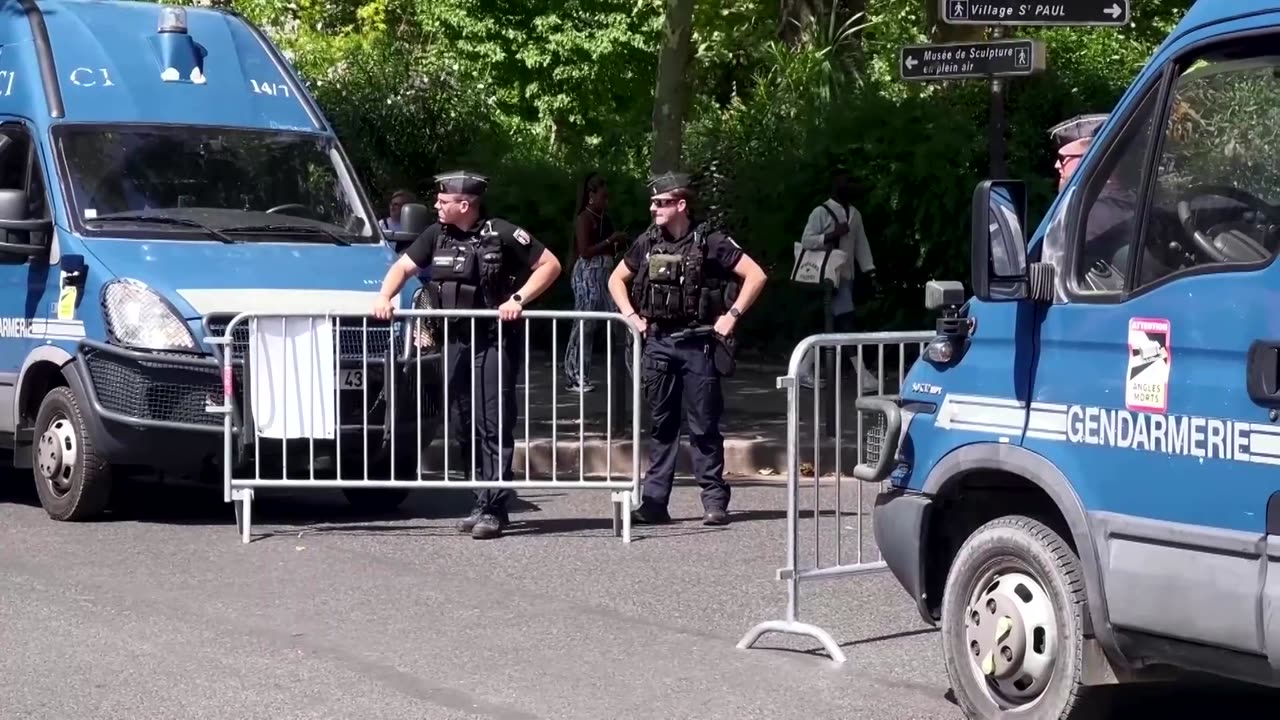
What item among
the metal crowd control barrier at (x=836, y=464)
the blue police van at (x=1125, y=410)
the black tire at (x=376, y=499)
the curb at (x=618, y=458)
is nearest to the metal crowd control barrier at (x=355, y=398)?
the black tire at (x=376, y=499)

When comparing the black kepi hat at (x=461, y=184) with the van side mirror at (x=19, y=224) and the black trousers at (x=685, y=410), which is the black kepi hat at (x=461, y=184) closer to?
the black trousers at (x=685, y=410)

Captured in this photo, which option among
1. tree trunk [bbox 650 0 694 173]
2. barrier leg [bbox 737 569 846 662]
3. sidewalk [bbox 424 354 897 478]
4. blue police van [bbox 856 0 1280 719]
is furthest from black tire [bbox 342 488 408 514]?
blue police van [bbox 856 0 1280 719]

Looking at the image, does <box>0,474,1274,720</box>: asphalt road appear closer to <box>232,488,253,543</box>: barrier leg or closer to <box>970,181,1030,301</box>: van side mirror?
<box>232,488,253,543</box>: barrier leg

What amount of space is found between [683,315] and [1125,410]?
475 centimetres

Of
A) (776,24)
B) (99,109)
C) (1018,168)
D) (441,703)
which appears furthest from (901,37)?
(441,703)

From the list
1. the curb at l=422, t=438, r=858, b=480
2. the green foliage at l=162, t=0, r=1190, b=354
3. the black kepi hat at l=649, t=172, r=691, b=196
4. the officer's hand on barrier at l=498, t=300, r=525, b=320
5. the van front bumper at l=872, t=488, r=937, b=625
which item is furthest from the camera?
the green foliage at l=162, t=0, r=1190, b=354

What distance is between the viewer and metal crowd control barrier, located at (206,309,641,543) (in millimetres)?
9719

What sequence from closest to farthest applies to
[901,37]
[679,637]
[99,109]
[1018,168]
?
[679,637]
[99,109]
[1018,168]
[901,37]

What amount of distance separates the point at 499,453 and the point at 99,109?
298cm

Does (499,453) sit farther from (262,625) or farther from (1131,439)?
(1131,439)

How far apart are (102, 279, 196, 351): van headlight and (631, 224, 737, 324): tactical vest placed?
7.53 ft

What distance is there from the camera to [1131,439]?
542 cm

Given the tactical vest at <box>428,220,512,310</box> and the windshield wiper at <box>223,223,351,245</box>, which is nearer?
the tactical vest at <box>428,220,512,310</box>

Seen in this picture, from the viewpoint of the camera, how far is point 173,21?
1096cm
